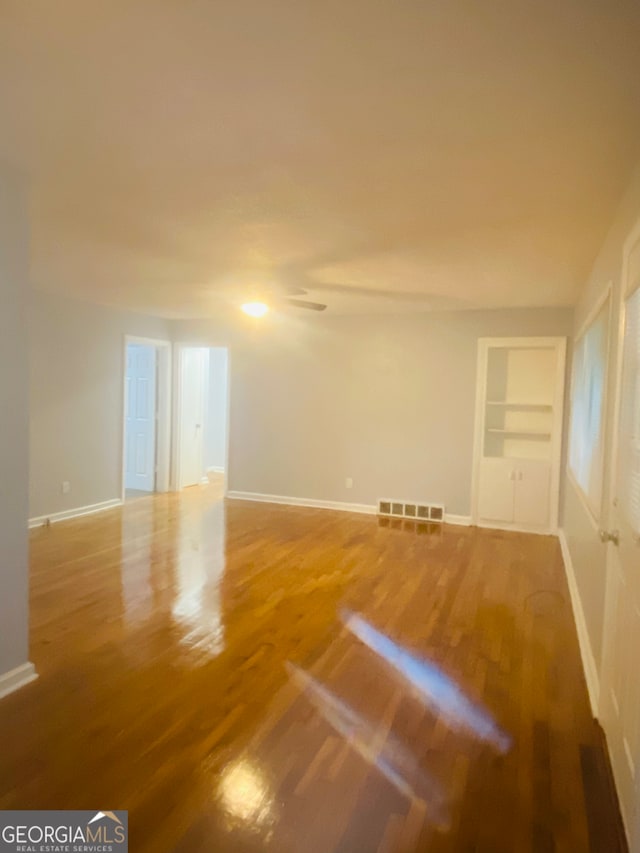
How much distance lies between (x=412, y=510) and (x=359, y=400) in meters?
1.47

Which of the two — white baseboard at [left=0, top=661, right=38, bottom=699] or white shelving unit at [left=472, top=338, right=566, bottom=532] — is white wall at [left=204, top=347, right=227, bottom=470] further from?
white baseboard at [left=0, top=661, right=38, bottom=699]

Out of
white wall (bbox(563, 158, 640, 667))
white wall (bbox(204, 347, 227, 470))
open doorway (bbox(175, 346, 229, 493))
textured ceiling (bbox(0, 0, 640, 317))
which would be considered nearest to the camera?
textured ceiling (bbox(0, 0, 640, 317))

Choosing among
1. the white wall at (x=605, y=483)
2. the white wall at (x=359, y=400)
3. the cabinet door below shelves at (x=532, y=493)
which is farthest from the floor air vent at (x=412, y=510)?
the white wall at (x=605, y=483)

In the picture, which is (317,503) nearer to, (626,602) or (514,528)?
(514,528)

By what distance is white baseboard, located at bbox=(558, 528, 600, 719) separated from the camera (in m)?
2.61

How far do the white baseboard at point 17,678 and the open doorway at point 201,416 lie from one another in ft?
15.5

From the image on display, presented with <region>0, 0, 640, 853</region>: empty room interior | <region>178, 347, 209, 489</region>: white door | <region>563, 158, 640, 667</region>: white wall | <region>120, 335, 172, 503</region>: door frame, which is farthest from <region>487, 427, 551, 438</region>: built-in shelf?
<region>120, 335, 172, 503</region>: door frame

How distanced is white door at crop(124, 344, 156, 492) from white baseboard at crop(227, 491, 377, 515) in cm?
133

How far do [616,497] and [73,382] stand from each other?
547 cm

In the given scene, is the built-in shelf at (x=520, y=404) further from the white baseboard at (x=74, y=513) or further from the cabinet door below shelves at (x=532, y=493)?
the white baseboard at (x=74, y=513)

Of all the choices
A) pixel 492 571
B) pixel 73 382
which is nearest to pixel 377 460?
pixel 492 571

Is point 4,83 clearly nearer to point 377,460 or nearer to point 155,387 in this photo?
point 377,460

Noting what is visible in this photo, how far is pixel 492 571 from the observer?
15.0ft

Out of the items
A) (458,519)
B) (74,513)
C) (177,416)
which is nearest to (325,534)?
(458,519)
